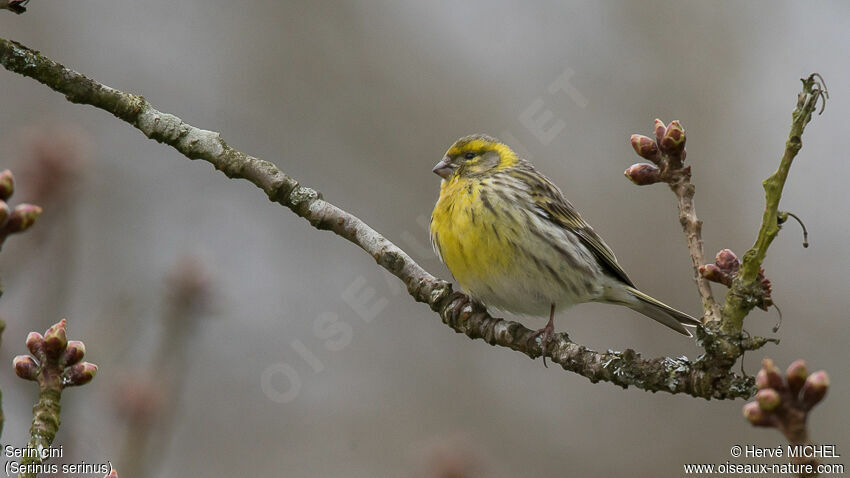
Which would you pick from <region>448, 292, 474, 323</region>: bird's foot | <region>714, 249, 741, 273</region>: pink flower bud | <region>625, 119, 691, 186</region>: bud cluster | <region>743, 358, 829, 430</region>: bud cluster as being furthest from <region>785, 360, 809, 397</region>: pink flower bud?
<region>448, 292, 474, 323</region>: bird's foot

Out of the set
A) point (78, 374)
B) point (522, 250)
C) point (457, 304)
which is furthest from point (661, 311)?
point (78, 374)

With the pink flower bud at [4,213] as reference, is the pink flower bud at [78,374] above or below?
below

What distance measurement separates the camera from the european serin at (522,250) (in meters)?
5.50

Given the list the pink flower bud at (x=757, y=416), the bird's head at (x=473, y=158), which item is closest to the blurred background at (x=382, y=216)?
the bird's head at (x=473, y=158)

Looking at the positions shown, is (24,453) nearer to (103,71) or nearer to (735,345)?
(735,345)

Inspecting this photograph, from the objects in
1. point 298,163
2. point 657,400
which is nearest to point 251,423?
point 298,163

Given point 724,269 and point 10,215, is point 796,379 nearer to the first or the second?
point 724,269

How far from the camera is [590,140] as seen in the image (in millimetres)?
11438

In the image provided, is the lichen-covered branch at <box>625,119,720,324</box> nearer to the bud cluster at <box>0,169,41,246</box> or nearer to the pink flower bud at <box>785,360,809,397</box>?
the pink flower bud at <box>785,360,809,397</box>

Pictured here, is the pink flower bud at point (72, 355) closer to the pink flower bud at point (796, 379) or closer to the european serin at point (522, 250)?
the pink flower bud at point (796, 379)

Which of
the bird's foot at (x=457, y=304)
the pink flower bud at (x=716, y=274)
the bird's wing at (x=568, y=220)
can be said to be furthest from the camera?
the bird's wing at (x=568, y=220)

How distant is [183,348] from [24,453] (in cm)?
148

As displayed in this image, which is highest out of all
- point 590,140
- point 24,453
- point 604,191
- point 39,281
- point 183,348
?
point 590,140

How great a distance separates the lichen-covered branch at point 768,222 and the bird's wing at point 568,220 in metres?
2.97
